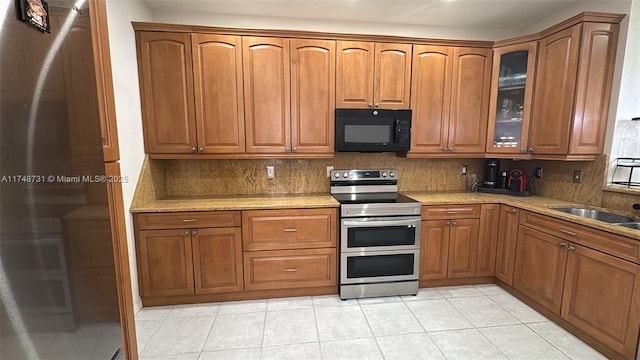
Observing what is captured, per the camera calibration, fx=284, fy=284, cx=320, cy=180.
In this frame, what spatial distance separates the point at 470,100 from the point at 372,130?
3.45 ft

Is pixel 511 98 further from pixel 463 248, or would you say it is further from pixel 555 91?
pixel 463 248

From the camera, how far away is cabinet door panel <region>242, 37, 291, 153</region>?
2.54 m

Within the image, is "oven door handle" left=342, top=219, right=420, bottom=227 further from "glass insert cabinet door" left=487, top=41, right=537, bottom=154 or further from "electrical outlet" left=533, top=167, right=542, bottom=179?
"electrical outlet" left=533, top=167, right=542, bottom=179

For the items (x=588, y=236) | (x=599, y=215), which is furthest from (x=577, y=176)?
(x=588, y=236)

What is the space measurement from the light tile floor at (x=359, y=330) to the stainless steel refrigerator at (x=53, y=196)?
4.13 feet

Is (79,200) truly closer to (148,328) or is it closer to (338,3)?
(148,328)

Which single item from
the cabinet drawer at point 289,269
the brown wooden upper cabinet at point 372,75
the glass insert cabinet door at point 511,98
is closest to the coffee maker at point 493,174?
the glass insert cabinet door at point 511,98

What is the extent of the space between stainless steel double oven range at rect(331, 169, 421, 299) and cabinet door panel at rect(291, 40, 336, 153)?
0.64 metres

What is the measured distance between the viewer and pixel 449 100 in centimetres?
282

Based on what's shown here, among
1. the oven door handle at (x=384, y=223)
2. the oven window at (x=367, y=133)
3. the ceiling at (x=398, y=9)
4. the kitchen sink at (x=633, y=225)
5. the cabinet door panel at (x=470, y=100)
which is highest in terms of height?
the ceiling at (x=398, y=9)

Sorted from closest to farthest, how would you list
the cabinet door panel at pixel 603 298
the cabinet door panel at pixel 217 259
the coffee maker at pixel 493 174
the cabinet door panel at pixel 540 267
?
the cabinet door panel at pixel 603 298 → the cabinet door panel at pixel 540 267 → the cabinet door panel at pixel 217 259 → the coffee maker at pixel 493 174

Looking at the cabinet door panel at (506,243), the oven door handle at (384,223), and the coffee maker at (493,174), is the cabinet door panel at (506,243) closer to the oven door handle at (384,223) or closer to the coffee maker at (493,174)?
the coffee maker at (493,174)

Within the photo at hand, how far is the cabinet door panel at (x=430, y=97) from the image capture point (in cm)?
274

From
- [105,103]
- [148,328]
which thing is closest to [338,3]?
[105,103]
